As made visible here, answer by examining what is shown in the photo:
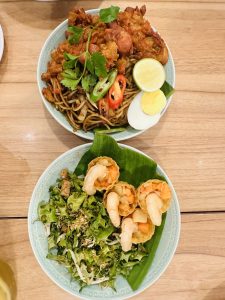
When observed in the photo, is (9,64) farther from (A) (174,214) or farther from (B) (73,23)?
(A) (174,214)

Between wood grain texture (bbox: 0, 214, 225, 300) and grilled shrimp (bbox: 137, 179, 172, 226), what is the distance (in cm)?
28

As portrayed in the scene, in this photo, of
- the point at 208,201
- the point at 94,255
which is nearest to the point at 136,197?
the point at 94,255

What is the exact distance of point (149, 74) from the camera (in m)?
1.68

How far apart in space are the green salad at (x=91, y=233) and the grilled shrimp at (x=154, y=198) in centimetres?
8

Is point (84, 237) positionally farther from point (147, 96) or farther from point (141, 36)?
point (141, 36)

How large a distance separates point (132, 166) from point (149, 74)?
38 cm

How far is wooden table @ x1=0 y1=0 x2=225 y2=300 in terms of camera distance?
5.68ft

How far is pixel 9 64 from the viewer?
1.85 m

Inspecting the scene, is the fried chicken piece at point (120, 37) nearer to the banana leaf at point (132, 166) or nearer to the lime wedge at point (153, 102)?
the lime wedge at point (153, 102)

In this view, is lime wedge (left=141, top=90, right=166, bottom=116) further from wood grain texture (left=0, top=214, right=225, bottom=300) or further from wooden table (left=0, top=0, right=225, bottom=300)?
wood grain texture (left=0, top=214, right=225, bottom=300)

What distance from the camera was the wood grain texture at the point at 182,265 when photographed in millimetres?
1687

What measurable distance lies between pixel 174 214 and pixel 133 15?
0.84 metres

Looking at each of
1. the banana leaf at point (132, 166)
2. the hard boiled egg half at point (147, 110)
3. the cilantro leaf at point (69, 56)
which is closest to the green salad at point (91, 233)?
the banana leaf at point (132, 166)

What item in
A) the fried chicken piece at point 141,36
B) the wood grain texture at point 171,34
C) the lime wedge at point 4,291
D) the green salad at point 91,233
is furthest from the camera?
the wood grain texture at point 171,34
